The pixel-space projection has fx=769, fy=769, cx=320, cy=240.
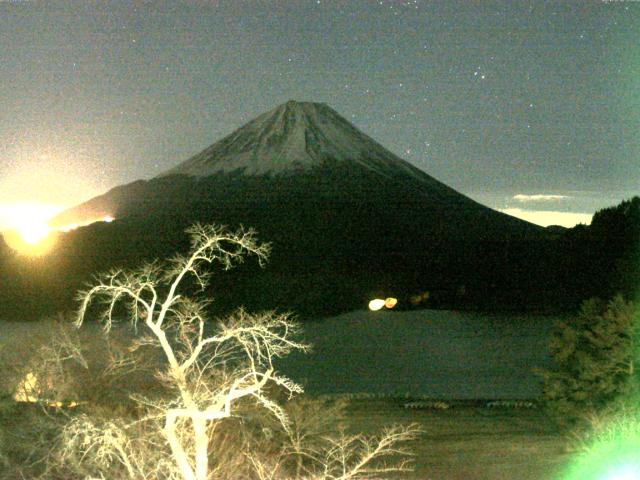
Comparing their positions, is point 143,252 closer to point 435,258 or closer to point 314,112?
point 435,258

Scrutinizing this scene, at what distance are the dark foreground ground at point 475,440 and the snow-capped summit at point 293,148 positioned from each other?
5516cm

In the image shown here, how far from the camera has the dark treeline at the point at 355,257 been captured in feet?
117

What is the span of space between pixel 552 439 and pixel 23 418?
10.1m

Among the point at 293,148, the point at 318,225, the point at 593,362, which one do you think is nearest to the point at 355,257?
the point at 318,225

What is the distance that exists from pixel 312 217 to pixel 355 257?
30.5 ft

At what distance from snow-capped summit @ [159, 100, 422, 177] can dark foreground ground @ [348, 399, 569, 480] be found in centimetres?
5516

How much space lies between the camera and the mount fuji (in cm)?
4694

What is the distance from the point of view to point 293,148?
78.1 meters

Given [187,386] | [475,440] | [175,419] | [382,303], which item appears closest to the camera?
[187,386]

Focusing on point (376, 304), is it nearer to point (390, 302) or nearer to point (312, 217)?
point (390, 302)

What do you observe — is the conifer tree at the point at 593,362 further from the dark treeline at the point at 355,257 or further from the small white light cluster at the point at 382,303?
the small white light cluster at the point at 382,303

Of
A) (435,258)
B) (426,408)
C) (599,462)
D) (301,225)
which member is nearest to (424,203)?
(301,225)

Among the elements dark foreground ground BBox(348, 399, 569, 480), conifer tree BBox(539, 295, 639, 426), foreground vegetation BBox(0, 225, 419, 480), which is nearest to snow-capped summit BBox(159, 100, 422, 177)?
dark foreground ground BBox(348, 399, 569, 480)

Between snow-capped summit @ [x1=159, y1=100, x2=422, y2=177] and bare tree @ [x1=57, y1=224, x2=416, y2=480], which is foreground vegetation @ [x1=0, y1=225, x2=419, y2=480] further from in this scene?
snow-capped summit @ [x1=159, y1=100, x2=422, y2=177]
